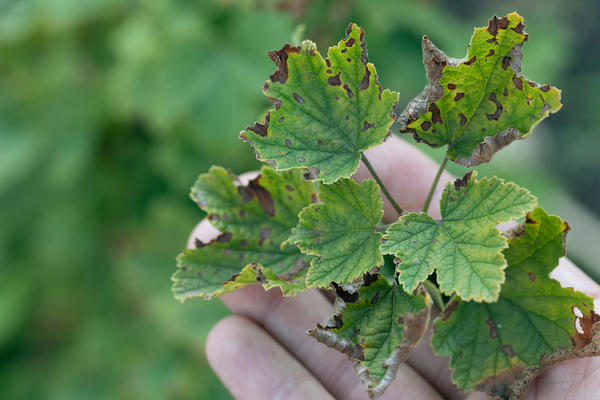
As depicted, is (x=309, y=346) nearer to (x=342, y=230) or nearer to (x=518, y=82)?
(x=342, y=230)

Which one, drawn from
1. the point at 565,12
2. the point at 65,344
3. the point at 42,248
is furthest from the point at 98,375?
the point at 565,12

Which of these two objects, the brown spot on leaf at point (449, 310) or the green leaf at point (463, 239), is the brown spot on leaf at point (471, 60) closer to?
the green leaf at point (463, 239)

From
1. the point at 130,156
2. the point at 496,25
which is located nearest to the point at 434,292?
the point at 496,25

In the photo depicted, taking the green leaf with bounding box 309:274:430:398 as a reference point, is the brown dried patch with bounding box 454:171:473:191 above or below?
above

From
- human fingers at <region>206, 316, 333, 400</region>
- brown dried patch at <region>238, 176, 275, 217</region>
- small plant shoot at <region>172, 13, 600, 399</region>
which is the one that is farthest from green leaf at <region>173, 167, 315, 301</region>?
human fingers at <region>206, 316, 333, 400</region>

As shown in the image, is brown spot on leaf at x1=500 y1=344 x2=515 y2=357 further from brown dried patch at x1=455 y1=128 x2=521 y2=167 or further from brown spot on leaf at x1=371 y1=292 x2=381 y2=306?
brown dried patch at x1=455 y1=128 x2=521 y2=167

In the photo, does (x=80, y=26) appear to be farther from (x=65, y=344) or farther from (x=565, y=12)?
(x=565, y=12)
